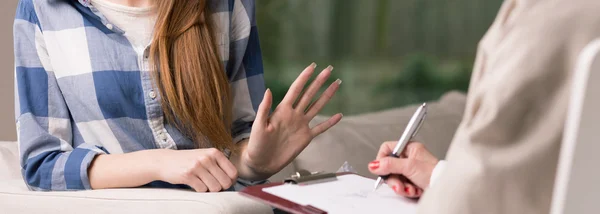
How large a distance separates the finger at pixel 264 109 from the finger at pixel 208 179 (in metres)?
0.12

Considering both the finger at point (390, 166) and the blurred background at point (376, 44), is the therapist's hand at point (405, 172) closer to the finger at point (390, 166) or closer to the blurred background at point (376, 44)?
the finger at point (390, 166)

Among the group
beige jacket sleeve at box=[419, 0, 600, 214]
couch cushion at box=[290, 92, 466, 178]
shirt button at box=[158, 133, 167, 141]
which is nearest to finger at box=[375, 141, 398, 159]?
beige jacket sleeve at box=[419, 0, 600, 214]

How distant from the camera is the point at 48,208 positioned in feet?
3.77

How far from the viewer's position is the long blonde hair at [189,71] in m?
1.28

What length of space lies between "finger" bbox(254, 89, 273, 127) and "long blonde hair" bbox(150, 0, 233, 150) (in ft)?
0.41

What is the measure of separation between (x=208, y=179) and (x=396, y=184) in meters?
0.34

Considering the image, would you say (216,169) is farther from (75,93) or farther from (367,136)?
(367,136)

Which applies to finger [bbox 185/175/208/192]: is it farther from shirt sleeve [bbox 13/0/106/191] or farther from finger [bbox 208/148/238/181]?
shirt sleeve [bbox 13/0/106/191]

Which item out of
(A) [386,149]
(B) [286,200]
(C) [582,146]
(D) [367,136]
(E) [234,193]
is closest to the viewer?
(C) [582,146]

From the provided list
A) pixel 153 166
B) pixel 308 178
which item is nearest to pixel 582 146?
pixel 308 178

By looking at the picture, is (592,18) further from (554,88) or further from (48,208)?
(48,208)

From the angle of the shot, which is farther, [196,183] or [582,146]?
[196,183]

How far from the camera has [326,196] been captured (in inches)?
38.1

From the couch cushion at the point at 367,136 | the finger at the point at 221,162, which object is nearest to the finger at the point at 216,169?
the finger at the point at 221,162
